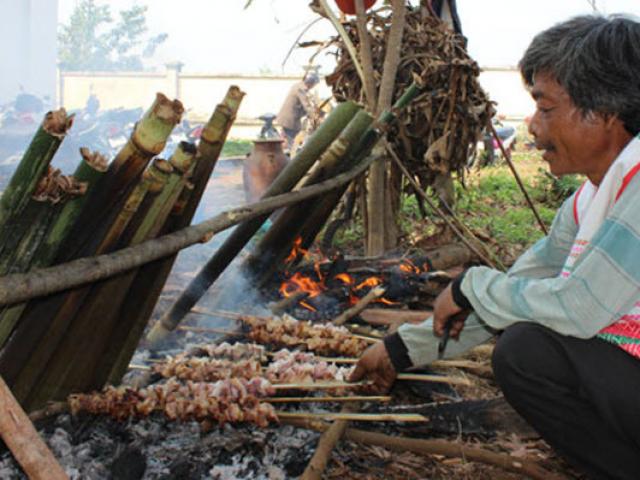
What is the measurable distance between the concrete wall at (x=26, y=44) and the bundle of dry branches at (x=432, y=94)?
14400mm

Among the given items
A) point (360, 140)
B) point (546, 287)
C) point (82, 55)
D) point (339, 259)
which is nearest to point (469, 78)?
point (360, 140)

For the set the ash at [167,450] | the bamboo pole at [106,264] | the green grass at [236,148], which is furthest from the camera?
the green grass at [236,148]

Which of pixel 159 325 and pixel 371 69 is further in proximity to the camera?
pixel 371 69

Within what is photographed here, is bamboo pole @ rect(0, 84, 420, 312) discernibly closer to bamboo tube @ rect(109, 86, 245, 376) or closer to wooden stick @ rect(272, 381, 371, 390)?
bamboo tube @ rect(109, 86, 245, 376)

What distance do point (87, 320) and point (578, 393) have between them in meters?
2.04

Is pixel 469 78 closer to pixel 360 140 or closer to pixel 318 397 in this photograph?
pixel 360 140

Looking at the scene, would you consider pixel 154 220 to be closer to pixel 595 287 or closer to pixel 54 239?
pixel 54 239

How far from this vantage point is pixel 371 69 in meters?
6.27

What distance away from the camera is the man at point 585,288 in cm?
227

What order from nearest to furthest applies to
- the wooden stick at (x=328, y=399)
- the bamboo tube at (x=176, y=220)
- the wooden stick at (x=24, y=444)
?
the wooden stick at (x=24, y=444) < the bamboo tube at (x=176, y=220) < the wooden stick at (x=328, y=399)

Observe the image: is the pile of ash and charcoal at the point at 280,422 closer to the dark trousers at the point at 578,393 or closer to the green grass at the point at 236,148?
the dark trousers at the point at 578,393

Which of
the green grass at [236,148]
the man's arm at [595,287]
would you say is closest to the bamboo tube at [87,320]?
the man's arm at [595,287]

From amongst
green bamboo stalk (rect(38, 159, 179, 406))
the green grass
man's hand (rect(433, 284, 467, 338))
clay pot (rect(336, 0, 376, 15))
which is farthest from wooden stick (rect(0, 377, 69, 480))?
the green grass

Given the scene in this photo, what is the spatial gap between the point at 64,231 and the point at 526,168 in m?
15.0
